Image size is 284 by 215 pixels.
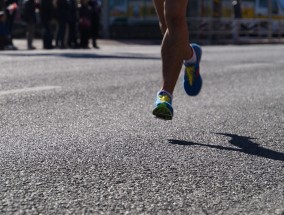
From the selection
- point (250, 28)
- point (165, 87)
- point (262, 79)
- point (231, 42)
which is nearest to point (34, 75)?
point (262, 79)

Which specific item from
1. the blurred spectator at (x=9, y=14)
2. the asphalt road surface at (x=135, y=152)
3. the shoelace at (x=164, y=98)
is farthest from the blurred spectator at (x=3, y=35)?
the shoelace at (x=164, y=98)

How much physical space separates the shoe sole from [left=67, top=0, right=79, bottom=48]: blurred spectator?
16.4m

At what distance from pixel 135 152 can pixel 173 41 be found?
1076mm

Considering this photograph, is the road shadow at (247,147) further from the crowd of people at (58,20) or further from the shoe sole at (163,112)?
the crowd of people at (58,20)

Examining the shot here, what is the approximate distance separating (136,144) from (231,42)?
26639 mm

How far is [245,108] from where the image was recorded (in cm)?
654

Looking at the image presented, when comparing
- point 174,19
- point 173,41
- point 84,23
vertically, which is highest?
point 174,19

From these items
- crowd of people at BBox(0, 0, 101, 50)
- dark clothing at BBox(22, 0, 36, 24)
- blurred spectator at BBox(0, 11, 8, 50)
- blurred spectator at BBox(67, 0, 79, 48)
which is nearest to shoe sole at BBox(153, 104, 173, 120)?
blurred spectator at BBox(0, 11, 8, 50)

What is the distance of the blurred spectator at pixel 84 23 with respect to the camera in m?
21.3

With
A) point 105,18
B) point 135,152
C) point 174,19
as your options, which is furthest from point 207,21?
point 135,152

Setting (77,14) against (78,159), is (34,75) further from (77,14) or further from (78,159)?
(77,14)

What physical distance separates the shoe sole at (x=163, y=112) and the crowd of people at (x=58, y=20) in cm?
1365

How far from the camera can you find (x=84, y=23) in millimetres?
21375

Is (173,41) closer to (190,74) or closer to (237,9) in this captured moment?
(190,74)
